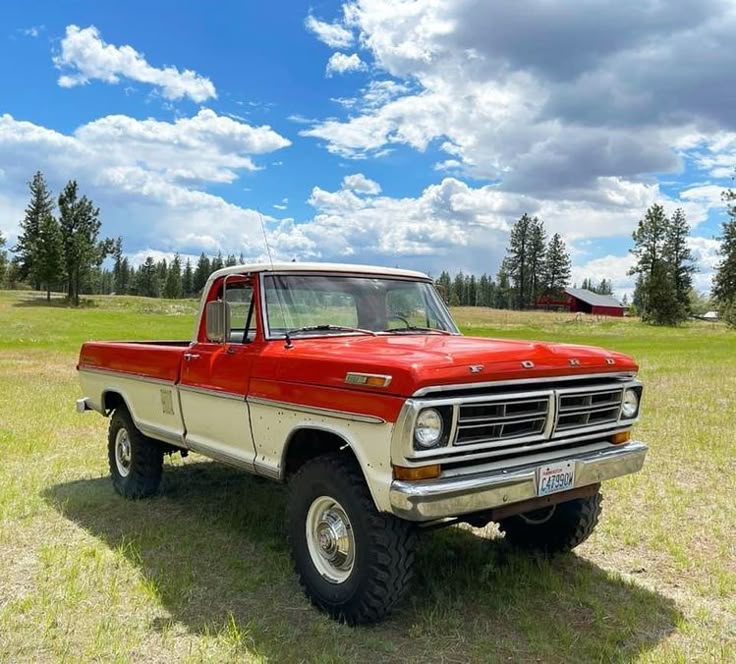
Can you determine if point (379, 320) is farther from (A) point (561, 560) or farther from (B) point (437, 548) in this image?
(A) point (561, 560)

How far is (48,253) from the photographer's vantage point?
6412 centimetres

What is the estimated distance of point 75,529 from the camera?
5789mm

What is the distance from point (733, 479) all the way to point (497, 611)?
4519 millimetres

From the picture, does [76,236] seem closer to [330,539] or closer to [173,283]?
[173,283]

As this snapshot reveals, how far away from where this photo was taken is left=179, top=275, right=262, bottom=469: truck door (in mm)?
4883

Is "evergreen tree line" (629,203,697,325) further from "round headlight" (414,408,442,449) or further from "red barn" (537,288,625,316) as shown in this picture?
"round headlight" (414,408,442,449)

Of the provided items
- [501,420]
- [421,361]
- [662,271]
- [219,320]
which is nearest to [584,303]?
[662,271]

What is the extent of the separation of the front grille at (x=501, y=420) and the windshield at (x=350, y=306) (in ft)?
5.19

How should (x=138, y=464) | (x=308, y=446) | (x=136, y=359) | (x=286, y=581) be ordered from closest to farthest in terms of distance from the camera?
1. (x=308, y=446)
2. (x=286, y=581)
3. (x=136, y=359)
4. (x=138, y=464)

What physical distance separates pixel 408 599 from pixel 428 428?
149cm

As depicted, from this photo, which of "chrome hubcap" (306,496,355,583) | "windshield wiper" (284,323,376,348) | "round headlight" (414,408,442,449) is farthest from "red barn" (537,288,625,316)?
"round headlight" (414,408,442,449)

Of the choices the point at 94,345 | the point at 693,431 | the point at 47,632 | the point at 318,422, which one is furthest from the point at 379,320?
the point at 693,431

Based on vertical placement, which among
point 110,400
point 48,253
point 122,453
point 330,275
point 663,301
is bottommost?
point 122,453

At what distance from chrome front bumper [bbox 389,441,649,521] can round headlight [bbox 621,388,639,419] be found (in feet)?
2.42
